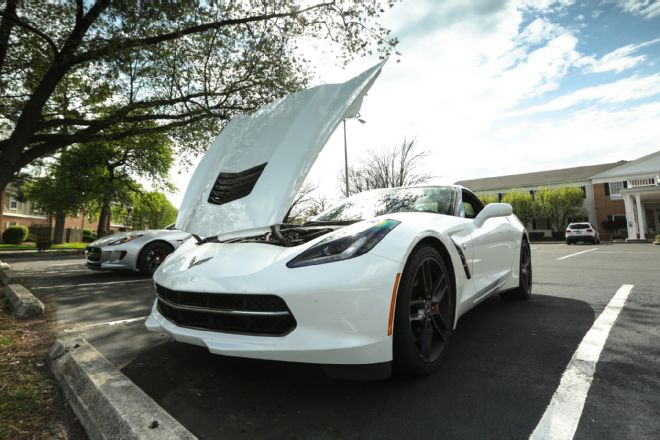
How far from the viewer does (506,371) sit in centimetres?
204

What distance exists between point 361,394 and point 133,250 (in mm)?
5792

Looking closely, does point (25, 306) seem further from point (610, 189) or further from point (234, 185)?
point (610, 189)

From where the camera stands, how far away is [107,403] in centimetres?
147

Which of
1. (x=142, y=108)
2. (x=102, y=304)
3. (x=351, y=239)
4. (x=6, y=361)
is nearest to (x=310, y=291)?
(x=351, y=239)

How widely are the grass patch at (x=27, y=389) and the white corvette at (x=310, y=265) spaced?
0.59m

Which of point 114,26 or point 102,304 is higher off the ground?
point 114,26

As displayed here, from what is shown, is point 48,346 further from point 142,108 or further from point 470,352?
point 142,108

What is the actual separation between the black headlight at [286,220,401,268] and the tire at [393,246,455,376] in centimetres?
24

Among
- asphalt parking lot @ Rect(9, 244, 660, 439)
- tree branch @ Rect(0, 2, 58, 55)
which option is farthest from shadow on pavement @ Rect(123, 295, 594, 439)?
tree branch @ Rect(0, 2, 58, 55)

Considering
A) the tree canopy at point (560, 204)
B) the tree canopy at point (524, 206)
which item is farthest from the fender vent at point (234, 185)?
the tree canopy at point (560, 204)

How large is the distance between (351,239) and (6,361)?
A: 2409mm

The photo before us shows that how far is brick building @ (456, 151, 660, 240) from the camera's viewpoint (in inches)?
1140

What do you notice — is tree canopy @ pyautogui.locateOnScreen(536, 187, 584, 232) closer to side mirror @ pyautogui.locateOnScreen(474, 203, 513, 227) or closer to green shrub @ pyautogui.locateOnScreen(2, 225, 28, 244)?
side mirror @ pyautogui.locateOnScreen(474, 203, 513, 227)

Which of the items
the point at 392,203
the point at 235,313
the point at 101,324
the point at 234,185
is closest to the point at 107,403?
the point at 235,313
